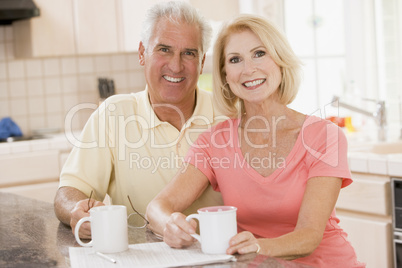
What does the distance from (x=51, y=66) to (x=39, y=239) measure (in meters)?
2.87

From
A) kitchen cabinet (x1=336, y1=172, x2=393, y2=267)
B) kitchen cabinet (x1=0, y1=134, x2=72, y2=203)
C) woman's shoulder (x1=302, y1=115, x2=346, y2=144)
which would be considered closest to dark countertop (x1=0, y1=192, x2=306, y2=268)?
woman's shoulder (x1=302, y1=115, x2=346, y2=144)

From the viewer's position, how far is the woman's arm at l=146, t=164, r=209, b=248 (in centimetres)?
138

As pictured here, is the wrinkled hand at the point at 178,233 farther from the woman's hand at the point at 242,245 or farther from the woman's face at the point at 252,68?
the woman's face at the point at 252,68

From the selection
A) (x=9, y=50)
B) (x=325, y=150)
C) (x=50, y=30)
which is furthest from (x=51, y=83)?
(x=325, y=150)

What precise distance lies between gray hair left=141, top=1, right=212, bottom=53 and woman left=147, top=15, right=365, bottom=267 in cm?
19

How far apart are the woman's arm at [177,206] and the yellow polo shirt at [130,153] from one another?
16cm

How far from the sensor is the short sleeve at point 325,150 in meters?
1.64

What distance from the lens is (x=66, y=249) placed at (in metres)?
1.42

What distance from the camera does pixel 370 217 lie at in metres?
2.60

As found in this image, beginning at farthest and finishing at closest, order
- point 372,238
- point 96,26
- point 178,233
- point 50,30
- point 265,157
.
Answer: point 96,26, point 50,30, point 372,238, point 265,157, point 178,233

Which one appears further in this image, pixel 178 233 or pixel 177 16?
pixel 177 16

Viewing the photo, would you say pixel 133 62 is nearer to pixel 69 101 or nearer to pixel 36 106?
pixel 69 101

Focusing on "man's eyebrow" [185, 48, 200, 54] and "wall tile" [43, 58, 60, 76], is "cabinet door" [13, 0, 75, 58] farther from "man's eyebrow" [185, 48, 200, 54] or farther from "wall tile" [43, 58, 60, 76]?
"man's eyebrow" [185, 48, 200, 54]

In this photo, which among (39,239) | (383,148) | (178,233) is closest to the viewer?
(178,233)
